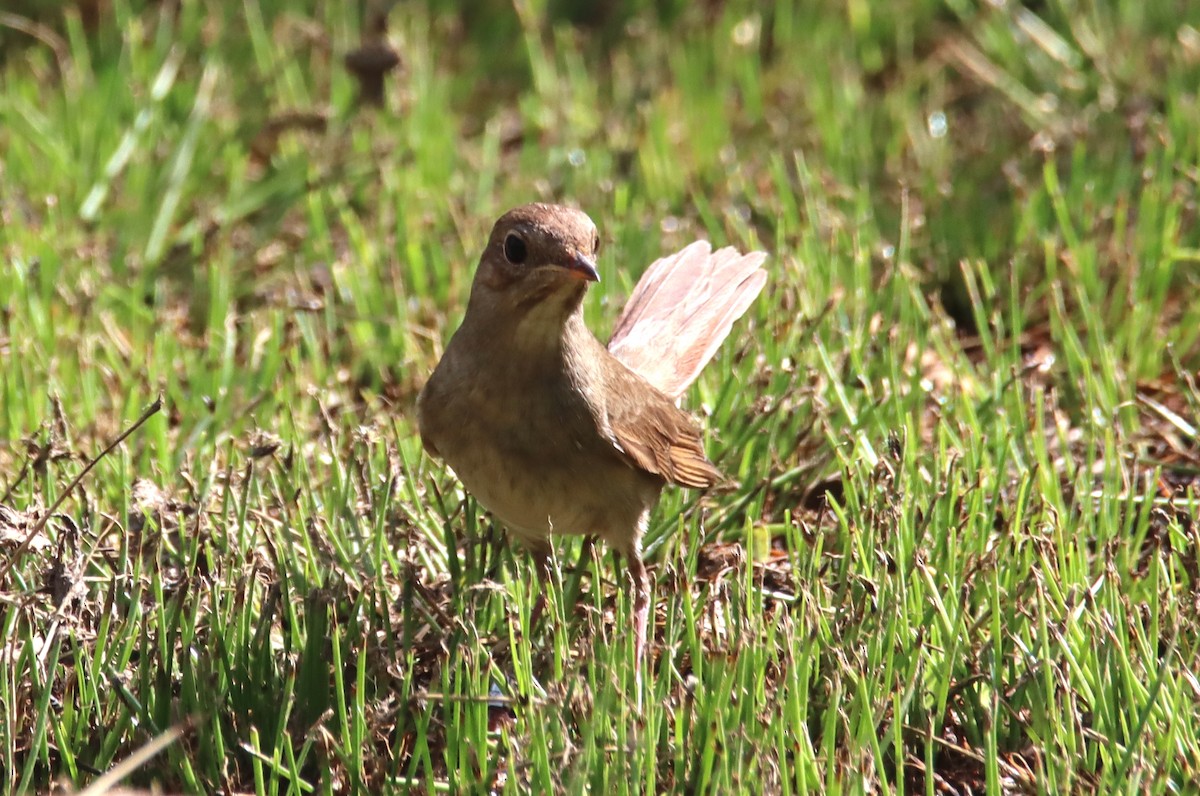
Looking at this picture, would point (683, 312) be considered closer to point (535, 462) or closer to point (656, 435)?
point (656, 435)

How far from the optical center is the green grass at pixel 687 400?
3.37m

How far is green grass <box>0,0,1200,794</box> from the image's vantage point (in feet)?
11.1

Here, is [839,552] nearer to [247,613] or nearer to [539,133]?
[247,613]

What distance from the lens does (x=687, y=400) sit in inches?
200

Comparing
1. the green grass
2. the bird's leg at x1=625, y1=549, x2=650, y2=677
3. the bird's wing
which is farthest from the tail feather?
the bird's leg at x1=625, y1=549, x2=650, y2=677

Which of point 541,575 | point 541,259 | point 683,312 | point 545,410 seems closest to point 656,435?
point 545,410

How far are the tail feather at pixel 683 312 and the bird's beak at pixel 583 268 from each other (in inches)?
42.0

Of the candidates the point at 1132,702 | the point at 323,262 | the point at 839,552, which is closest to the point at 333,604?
the point at 839,552

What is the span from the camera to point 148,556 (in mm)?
4047

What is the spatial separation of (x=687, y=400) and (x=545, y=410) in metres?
1.22

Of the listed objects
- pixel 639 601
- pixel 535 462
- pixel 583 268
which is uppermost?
pixel 583 268

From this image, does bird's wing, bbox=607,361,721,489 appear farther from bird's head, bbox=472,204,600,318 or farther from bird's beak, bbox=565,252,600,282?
bird's beak, bbox=565,252,600,282

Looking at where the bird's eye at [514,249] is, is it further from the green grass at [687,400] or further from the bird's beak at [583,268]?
the green grass at [687,400]

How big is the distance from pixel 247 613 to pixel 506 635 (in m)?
0.69
